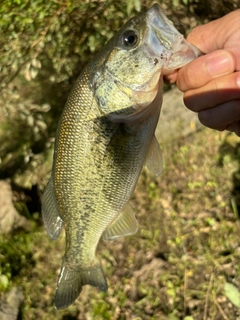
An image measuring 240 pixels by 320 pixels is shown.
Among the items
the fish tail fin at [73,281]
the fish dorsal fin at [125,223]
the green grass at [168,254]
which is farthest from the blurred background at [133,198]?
the fish dorsal fin at [125,223]

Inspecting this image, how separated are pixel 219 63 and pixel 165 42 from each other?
244mm

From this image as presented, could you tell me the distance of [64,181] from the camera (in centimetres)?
177

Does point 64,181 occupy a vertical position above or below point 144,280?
above

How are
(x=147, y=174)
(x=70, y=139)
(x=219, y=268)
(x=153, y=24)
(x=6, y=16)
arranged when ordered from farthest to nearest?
(x=147, y=174) → (x=219, y=268) → (x=6, y=16) → (x=70, y=139) → (x=153, y=24)

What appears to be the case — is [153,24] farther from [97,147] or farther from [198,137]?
[198,137]

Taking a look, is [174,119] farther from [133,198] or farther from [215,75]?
[215,75]

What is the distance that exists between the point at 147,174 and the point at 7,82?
1.40 m

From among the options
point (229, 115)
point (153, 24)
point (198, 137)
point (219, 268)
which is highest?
point (153, 24)

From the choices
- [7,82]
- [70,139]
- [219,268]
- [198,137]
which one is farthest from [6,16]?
[219,268]

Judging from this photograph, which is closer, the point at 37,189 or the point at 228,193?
the point at 228,193

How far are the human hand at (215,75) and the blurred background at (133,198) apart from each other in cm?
94

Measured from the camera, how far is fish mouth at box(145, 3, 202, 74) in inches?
57.1

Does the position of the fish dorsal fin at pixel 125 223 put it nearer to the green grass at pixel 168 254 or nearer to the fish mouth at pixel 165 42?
the fish mouth at pixel 165 42

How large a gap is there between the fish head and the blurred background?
3.23ft
